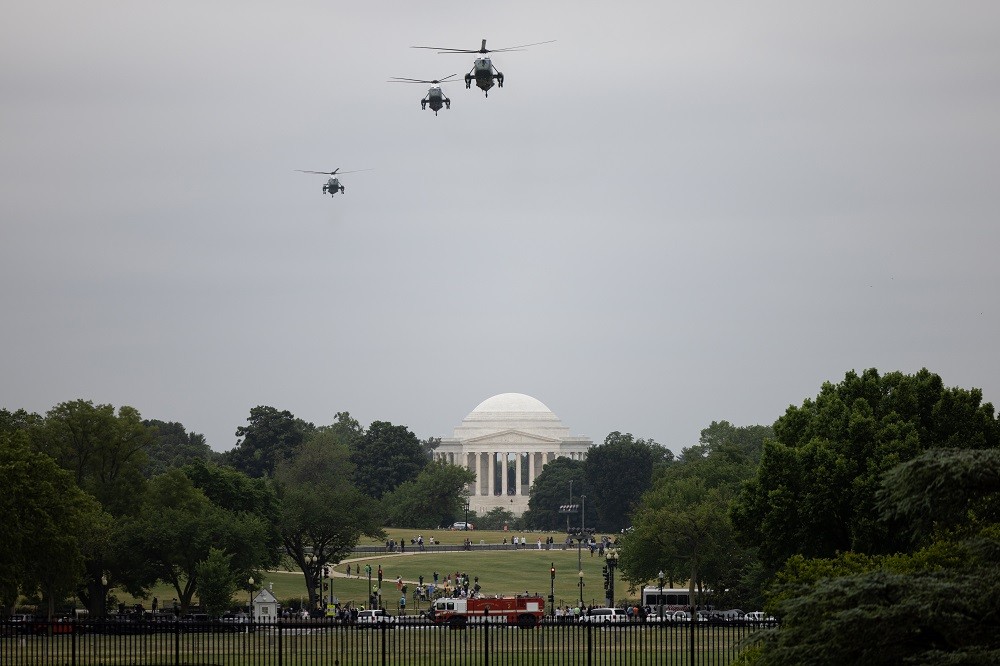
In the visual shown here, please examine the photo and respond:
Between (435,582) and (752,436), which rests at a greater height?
(752,436)

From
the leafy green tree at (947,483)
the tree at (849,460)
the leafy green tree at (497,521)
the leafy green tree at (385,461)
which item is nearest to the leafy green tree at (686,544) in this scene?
the tree at (849,460)

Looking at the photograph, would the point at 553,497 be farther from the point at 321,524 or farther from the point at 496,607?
the point at 496,607

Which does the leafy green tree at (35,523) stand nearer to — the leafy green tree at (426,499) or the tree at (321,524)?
the tree at (321,524)

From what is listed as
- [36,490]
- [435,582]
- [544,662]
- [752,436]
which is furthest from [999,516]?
[752,436]

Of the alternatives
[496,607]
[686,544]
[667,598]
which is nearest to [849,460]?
[496,607]

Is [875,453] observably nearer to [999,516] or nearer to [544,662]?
[544,662]
